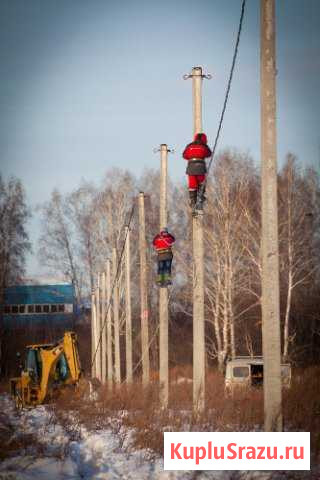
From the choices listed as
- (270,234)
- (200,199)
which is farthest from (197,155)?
(270,234)

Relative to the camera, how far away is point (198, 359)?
13.6 m

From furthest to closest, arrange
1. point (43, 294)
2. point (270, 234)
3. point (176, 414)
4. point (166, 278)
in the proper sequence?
point (43, 294) → point (166, 278) → point (176, 414) → point (270, 234)

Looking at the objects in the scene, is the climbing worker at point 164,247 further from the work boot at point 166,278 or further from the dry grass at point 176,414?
the dry grass at point 176,414

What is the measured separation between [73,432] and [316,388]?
198 inches

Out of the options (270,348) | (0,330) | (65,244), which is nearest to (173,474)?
(270,348)

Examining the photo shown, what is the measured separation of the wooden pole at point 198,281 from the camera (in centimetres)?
1349

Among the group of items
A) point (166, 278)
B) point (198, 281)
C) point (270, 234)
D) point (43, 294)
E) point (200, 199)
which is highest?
point (200, 199)

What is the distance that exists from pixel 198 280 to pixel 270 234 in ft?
18.9

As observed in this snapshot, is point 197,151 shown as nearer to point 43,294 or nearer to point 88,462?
point 88,462

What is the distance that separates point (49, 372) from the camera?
21781mm

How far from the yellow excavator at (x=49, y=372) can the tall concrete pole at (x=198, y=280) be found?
895cm

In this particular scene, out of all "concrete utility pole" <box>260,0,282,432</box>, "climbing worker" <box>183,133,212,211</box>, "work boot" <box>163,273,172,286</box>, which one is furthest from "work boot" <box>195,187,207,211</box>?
"concrete utility pole" <box>260,0,282,432</box>

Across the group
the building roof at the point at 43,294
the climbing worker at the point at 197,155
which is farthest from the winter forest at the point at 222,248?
the climbing worker at the point at 197,155

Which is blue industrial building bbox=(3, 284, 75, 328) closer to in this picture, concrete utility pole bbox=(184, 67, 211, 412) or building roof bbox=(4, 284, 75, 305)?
building roof bbox=(4, 284, 75, 305)
